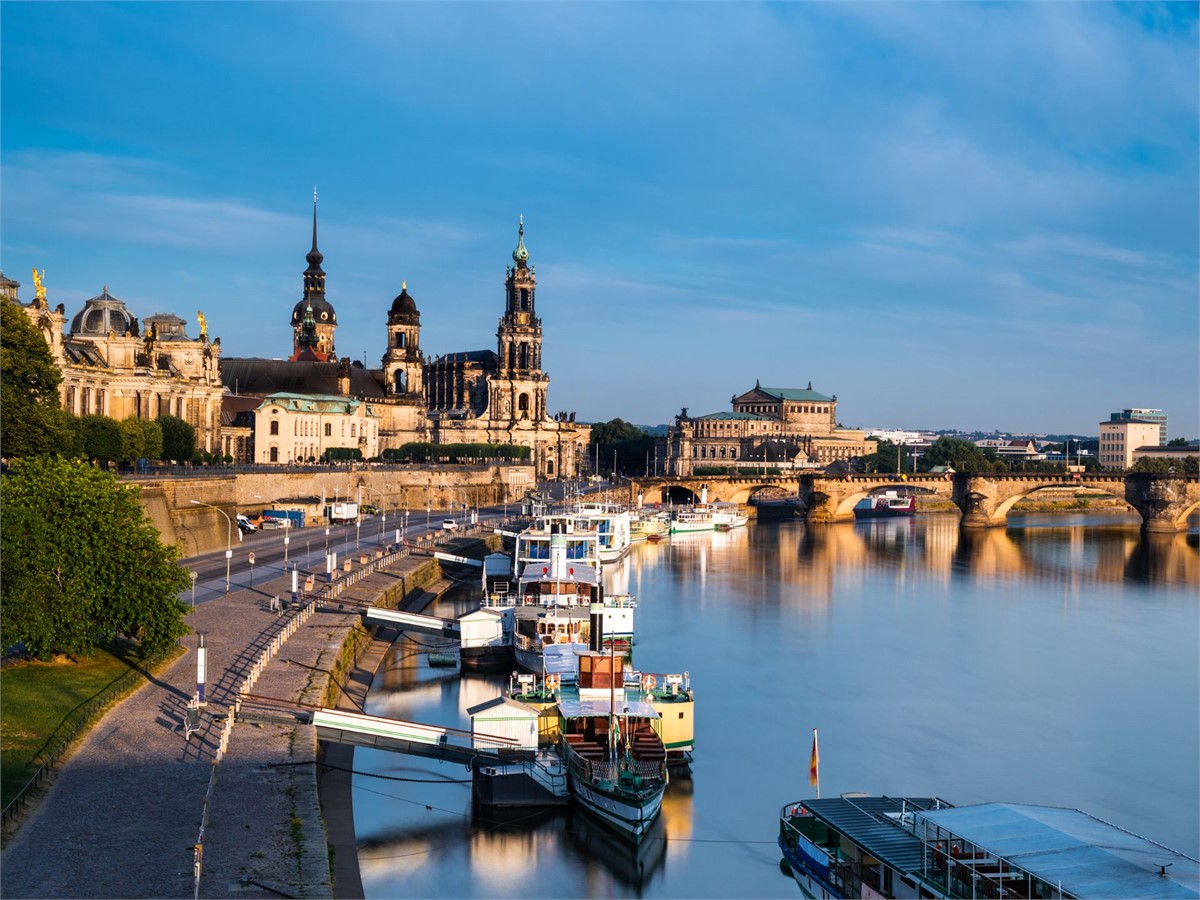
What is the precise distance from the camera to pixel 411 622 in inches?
1682

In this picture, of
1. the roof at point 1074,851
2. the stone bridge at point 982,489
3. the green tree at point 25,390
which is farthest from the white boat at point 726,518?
the roof at point 1074,851

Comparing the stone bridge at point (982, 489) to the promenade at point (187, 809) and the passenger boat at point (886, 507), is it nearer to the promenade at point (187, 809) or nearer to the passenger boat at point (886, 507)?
the passenger boat at point (886, 507)

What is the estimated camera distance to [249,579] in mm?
48906

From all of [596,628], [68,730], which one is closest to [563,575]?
[596,628]

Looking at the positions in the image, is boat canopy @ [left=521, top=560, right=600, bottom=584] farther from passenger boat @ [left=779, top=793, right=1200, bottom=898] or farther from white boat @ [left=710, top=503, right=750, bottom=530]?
white boat @ [left=710, top=503, right=750, bottom=530]

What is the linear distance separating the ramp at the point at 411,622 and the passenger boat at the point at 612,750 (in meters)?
13.1

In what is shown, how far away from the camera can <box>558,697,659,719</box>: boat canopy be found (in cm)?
2830

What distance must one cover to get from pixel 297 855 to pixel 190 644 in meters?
17.0

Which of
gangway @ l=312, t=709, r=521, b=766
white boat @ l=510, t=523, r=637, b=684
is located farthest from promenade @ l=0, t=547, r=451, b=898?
white boat @ l=510, t=523, r=637, b=684

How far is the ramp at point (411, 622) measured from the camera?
4206 cm

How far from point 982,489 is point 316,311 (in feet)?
237

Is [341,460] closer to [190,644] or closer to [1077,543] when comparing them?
[1077,543]

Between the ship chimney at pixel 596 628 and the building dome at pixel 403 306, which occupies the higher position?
the building dome at pixel 403 306

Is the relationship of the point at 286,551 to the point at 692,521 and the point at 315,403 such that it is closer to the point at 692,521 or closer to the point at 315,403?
the point at 315,403
